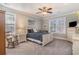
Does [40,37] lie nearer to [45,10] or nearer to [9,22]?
[45,10]

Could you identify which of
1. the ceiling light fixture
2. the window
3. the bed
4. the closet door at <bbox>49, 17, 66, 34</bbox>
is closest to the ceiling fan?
the ceiling light fixture

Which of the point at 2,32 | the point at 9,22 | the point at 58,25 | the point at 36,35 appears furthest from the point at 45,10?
the point at 2,32

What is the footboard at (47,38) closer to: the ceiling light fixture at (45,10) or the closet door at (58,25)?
the closet door at (58,25)

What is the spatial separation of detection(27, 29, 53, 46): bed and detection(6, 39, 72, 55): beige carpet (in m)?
0.10

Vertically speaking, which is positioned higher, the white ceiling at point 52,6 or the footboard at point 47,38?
the white ceiling at point 52,6

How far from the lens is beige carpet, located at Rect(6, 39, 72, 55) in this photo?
2637mm

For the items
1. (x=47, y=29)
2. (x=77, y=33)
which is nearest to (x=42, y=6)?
(x=47, y=29)

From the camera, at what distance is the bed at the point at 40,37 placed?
2721 mm

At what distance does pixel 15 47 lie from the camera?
2674 millimetres

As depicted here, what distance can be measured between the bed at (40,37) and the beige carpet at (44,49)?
10 cm

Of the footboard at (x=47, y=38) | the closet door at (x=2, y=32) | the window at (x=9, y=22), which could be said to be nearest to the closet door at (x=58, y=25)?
the footboard at (x=47, y=38)

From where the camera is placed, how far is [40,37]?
2719mm

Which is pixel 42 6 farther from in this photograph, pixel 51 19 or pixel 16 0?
pixel 16 0
